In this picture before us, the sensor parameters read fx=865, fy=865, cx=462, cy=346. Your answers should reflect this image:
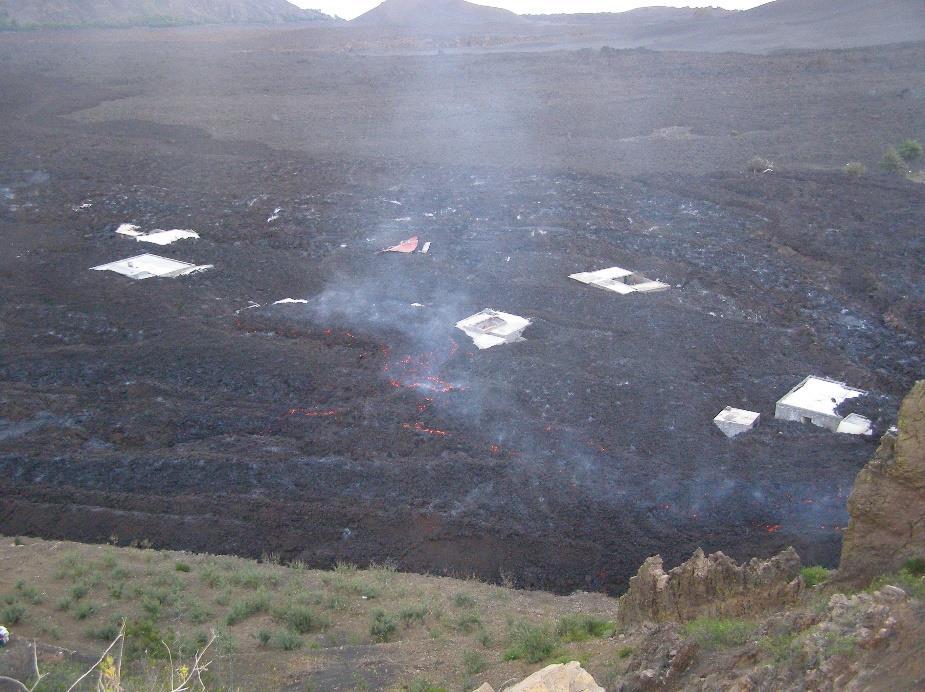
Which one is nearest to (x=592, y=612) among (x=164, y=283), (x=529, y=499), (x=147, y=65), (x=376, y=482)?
(x=529, y=499)

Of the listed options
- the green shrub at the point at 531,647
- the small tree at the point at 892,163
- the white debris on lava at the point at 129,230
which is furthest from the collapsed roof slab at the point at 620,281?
the small tree at the point at 892,163

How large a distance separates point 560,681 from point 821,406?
776 cm

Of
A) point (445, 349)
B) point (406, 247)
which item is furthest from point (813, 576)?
point (406, 247)

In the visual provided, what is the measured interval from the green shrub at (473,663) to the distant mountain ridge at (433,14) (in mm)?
95680

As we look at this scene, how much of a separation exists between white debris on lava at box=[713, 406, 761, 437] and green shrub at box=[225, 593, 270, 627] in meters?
6.81

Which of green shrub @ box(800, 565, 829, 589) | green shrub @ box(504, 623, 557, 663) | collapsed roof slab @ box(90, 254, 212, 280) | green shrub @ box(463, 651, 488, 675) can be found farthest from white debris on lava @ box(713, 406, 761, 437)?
collapsed roof slab @ box(90, 254, 212, 280)

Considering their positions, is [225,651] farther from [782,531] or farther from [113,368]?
[113,368]

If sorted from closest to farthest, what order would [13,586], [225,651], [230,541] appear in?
[225,651] < [13,586] < [230,541]

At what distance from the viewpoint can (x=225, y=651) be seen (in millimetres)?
7637

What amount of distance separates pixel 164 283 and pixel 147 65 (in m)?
43.5

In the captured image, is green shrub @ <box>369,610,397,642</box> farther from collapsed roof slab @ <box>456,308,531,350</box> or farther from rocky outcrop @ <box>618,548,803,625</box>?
collapsed roof slab @ <box>456,308,531,350</box>

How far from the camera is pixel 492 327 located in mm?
15305

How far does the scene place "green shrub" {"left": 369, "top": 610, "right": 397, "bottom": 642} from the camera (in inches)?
319

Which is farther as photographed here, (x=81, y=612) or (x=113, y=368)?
(x=113, y=368)
